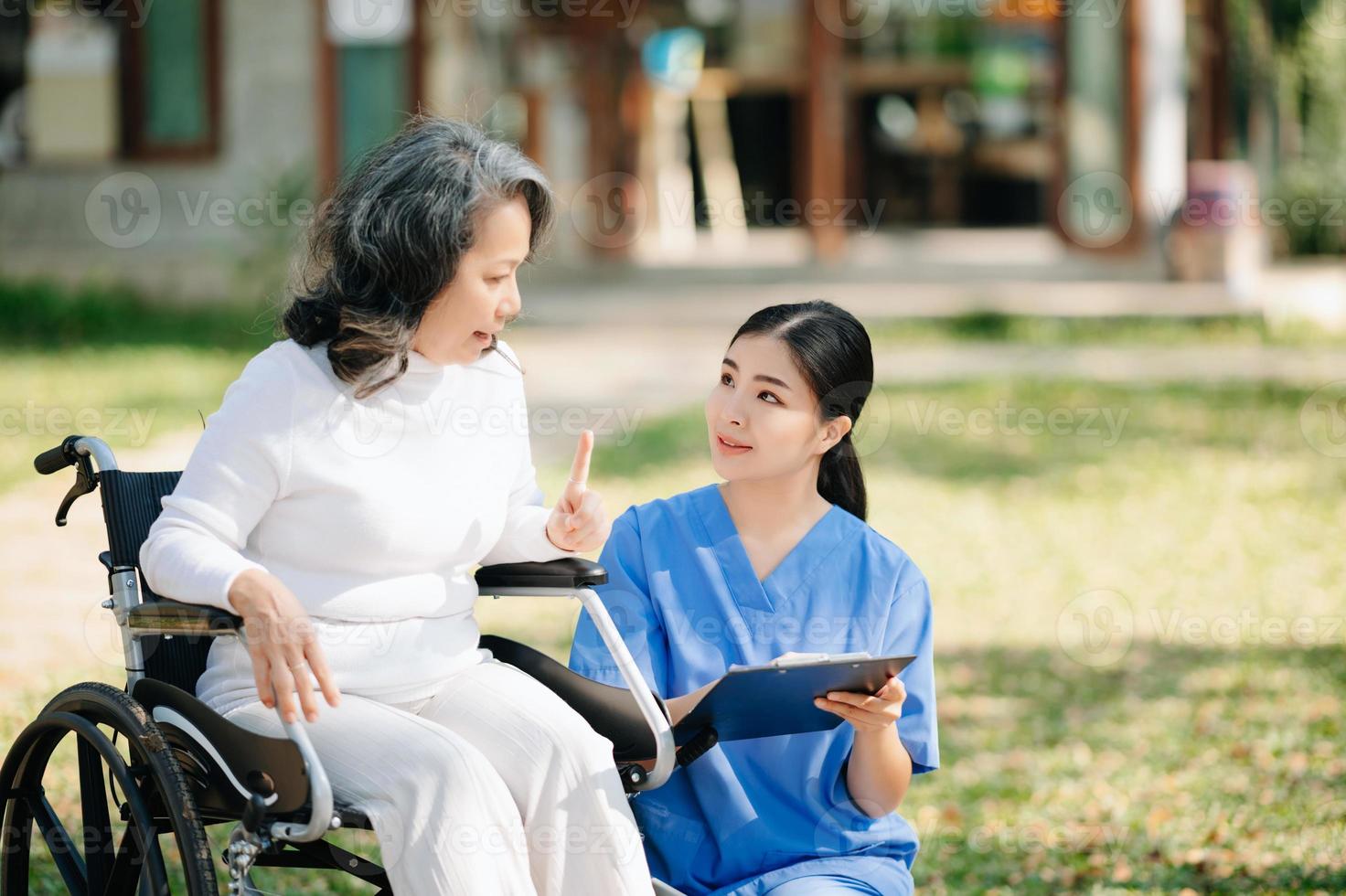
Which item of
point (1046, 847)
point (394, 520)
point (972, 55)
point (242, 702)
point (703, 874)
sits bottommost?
point (1046, 847)

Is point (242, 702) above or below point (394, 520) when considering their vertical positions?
below

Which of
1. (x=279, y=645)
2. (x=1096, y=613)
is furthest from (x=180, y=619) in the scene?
(x=1096, y=613)

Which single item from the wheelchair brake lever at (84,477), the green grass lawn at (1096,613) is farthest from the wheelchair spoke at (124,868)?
the green grass lawn at (1096,613)

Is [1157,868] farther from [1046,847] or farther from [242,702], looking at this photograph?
[242,702]

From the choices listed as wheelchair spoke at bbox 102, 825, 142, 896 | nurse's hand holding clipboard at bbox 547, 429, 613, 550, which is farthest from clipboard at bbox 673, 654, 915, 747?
wheelchair spoke at bbox 102, 825, 142, 896

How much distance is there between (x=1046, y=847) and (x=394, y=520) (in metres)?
2.11

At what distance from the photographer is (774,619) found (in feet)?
8.47

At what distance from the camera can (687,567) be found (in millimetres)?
2625

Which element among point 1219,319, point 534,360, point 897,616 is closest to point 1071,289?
point 1219,319

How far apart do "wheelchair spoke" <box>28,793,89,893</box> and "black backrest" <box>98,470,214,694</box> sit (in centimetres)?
27

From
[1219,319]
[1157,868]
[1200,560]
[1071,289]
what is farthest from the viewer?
[1071,289]

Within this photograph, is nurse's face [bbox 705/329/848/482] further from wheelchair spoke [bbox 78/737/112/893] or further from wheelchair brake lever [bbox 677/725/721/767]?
wheelchair spoke [bbox 78/737/112/893]

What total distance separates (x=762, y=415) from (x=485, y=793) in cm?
73

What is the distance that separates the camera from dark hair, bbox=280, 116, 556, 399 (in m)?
2.44
